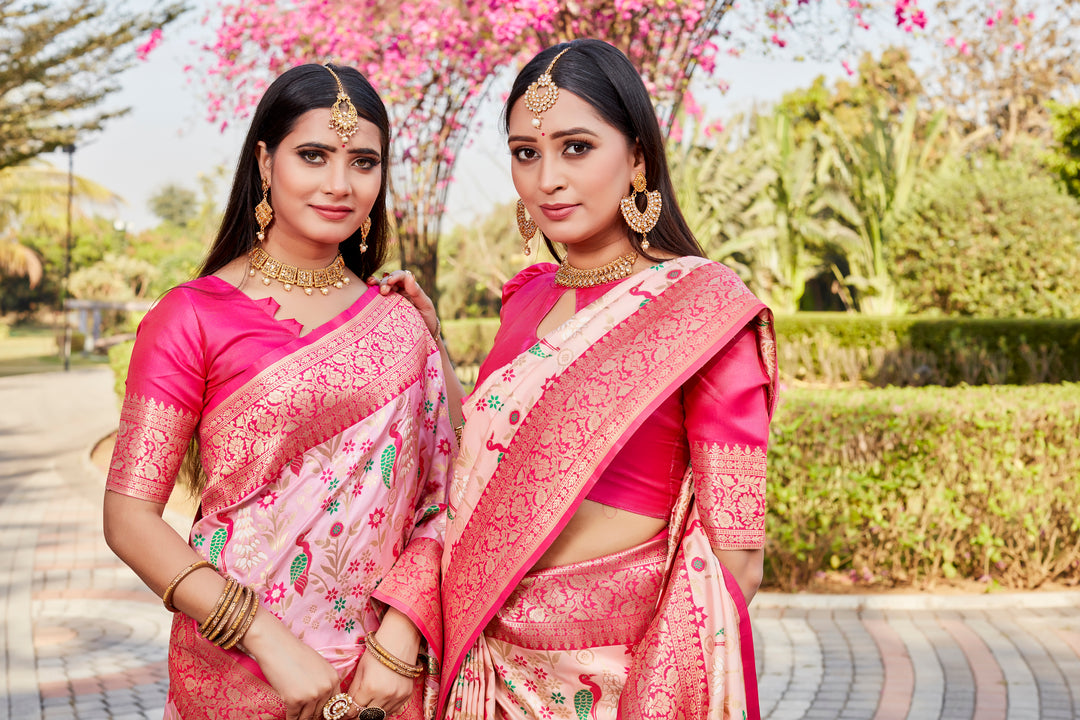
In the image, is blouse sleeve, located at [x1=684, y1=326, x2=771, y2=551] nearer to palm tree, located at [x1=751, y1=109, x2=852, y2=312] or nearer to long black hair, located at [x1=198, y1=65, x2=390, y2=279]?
long black hair, located at [x1=198, y1=65, x2=390, y2=279]

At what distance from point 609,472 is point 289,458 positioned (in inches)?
24.3

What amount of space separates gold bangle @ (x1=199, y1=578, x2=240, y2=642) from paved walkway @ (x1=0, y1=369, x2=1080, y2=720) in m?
2.83

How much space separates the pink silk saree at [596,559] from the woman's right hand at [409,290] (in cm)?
40

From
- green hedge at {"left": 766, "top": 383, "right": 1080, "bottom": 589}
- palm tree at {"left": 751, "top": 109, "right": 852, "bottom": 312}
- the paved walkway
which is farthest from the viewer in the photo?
palm tree at {"left": 751, "top": 109, "right": 852, "bottom": 312}

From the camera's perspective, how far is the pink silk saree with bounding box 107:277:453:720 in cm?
179

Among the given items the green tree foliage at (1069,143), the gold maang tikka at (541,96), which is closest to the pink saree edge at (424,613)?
the gold maang tikka at (541,96)

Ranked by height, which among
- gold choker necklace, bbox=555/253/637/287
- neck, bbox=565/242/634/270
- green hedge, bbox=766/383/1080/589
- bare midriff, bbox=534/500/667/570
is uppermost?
neck, bbox=565/242/634/270

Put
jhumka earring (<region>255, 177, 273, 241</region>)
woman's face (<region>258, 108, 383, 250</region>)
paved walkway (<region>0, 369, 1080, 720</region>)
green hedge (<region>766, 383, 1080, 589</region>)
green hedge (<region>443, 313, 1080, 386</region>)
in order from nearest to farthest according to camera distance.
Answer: woman's face (<region>258, 108, 383, 250</region>)
jhumka earring (<region>255, 177, 273, 241</region>)
paved walkway (<region>0, 369, 1080, 720</region>)
green hedge (<region>766, 383, 1080, 589</region>)
green hedge (<region>443, 313, 1080, 386</region>)

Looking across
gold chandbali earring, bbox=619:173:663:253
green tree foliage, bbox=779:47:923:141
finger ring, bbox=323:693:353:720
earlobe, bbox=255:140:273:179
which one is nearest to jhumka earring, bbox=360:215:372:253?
earlobe, bbox=255:140:273:179

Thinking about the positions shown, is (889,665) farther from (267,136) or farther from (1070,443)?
(267,136)

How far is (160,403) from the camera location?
1.77 metres

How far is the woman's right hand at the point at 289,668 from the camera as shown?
1724 millimetres

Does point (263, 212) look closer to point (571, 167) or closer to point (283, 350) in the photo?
point (283, 350)

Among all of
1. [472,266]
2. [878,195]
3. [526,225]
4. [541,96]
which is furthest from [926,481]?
[472,266]
